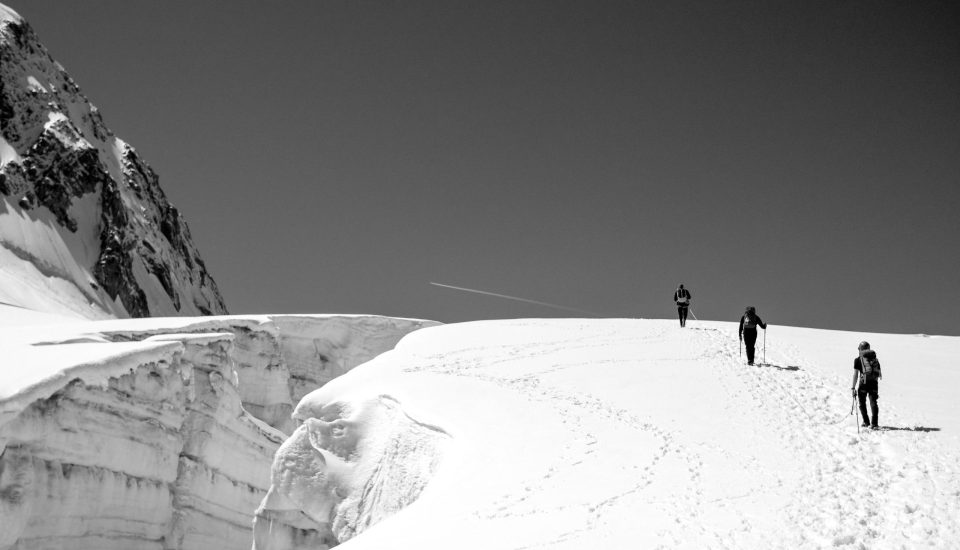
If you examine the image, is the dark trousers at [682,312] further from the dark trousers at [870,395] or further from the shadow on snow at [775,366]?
the dark trousers at [870,395]

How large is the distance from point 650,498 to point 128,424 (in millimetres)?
17108

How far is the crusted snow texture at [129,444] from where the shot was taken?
1838 centimetres

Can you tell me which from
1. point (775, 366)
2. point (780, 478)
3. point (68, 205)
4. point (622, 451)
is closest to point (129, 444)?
point (622, 451)

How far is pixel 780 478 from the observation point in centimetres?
997

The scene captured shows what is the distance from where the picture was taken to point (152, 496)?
21.9 meters

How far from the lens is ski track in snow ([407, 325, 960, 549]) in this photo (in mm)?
8156

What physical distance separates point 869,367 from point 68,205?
3686 inches

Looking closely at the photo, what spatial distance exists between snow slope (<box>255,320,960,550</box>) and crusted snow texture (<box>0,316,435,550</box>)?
2435mm

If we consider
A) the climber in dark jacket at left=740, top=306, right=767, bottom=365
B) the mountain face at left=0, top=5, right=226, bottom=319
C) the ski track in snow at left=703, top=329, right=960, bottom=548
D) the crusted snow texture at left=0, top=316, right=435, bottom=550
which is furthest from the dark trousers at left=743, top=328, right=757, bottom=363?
the mountain face at left=0, top=5, right=226, bottom=319

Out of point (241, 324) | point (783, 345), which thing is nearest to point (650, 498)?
point (783, 345)

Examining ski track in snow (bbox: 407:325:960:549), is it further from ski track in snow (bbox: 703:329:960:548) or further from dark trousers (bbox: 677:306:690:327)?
dark trousers (bbox: 677:306:690:327)

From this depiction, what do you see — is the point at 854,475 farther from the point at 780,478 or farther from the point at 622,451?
the point at 622,451

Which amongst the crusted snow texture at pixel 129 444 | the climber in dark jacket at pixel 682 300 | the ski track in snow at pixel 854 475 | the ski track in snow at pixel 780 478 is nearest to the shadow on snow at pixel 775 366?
the ski track in snow at pixel 780 478

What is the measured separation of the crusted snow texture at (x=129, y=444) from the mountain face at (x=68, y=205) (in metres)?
48.9
